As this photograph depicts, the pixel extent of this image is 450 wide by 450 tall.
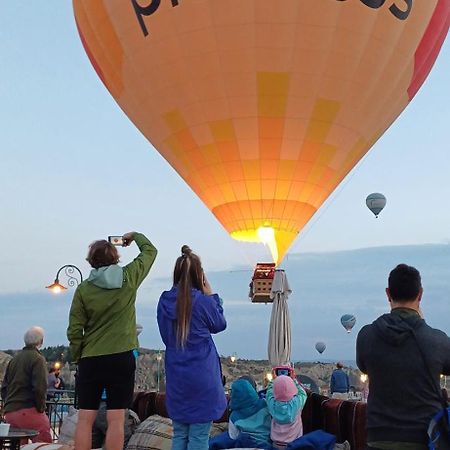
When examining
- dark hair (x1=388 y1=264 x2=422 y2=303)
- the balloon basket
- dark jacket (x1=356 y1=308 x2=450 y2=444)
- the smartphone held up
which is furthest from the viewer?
the balloon basket

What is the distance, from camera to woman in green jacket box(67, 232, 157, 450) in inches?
152

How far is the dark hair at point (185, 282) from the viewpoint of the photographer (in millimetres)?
3830

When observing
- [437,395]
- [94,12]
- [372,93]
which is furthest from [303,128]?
[437,395]

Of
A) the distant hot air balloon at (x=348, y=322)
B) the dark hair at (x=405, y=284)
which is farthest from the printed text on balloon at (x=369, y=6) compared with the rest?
the distant hot air balloon at (x=348, y=322)

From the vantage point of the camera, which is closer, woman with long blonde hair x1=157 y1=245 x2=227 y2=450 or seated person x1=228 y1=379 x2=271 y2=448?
woman with long blonde hair x1=157 y1=245 x2=227 y2=450

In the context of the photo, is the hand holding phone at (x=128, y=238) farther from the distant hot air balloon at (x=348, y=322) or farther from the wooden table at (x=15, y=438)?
the distant hot air balloon at (x=348, y=322)

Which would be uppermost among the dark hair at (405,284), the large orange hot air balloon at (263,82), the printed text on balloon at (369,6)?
the printed text on balloon at (369,6)

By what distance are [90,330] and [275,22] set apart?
26.8 ft

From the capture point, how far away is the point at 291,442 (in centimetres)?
507

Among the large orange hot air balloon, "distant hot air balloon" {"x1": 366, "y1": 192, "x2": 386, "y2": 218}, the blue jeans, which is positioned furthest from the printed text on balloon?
"distant hot air balloon" {"x1": 366, "y1": 192, "x2": 386, "y2": 218}

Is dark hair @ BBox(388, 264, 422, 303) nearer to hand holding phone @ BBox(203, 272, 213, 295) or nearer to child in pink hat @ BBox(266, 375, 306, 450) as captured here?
hand holding phone @ BBox(203, 272, 213, 295)

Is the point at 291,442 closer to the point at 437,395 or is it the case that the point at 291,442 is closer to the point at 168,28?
the point at 437,395

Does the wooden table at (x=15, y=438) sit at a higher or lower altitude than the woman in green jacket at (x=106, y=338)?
Result: lower

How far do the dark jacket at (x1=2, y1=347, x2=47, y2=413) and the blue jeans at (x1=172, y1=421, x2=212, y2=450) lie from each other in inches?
76.6
